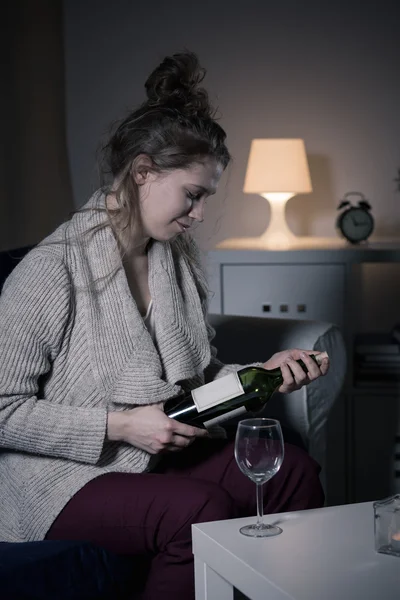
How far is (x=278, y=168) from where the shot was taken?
2.88 metres

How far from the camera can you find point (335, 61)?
10.4 feet

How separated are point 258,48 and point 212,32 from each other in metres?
0.18

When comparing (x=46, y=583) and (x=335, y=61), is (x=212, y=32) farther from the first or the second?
(x=46, y=583)

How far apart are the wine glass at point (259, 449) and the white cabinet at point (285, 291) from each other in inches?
61.2

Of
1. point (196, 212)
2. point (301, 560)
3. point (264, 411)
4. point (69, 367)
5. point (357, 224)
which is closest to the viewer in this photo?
point (301, 560)

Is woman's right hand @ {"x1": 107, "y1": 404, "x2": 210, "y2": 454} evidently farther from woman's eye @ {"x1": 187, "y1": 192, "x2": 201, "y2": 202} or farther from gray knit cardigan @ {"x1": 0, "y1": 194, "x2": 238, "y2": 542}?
woman's eye @ {"x1": 187, "y1": 192, "x2": 201, "y2": 202}

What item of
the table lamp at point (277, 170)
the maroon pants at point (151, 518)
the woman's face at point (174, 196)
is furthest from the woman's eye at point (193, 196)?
the table lamp at point (277, 170)

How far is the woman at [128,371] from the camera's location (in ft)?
4.38

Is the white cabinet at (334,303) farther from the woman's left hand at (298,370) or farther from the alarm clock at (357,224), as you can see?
the woman's left hand at (298,370)

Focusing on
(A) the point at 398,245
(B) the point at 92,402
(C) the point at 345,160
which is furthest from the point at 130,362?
(C) the point at 345,160

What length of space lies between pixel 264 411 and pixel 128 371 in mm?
568

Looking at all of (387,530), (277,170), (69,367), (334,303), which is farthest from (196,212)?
(277,170)

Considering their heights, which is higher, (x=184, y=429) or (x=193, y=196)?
(x=193, y=196)

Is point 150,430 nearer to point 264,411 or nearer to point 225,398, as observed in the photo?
point 225,398
